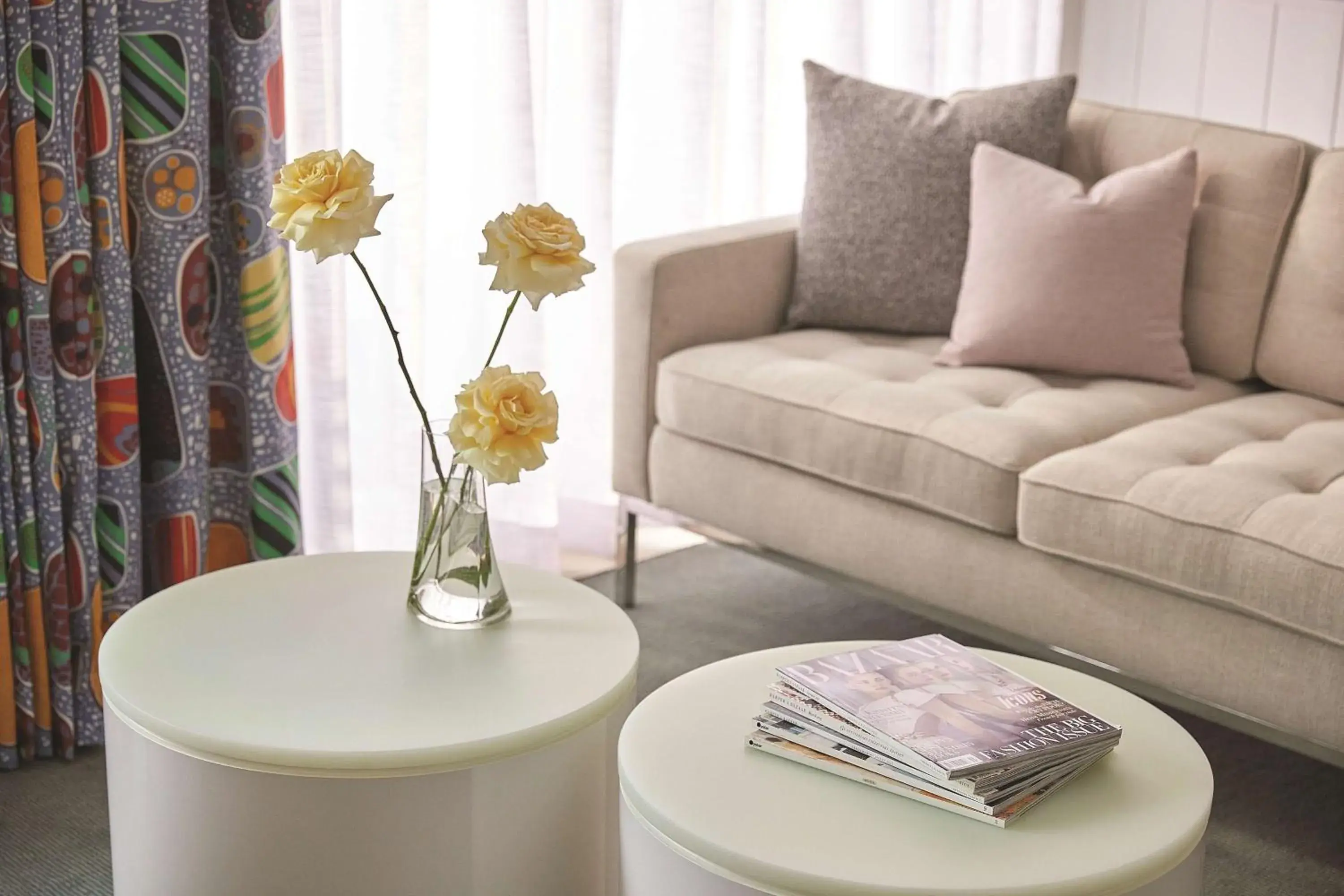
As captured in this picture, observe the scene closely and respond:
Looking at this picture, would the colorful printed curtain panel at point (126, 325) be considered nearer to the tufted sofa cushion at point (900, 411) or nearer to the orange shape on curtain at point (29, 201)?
the orange shape on curtain at point (29, 201)

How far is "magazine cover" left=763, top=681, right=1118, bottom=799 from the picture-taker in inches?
51.8

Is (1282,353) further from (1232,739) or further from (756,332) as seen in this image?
(756,332)

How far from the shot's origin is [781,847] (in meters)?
1.26

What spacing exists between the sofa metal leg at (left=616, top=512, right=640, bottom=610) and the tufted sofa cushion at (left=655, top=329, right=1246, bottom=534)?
24 cm

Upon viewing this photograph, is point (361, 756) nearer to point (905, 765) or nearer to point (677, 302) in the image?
point (905, 765)

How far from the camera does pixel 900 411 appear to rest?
242 cm

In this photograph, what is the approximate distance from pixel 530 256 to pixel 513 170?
4.43 feet

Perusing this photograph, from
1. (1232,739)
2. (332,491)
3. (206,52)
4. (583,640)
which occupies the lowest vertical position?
(1232,739)

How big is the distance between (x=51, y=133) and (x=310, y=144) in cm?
62

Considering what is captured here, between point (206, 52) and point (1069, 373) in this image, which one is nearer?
point (206, 52)

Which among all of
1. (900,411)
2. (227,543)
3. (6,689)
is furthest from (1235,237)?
(6,689)

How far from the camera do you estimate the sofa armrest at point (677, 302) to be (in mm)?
2748

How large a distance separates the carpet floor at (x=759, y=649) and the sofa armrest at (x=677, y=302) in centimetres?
28

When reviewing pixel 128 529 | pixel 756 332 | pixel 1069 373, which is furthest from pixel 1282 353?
pixel 128 529
